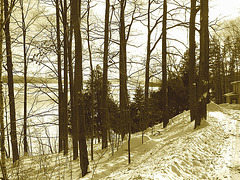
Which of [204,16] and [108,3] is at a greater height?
[108,3]

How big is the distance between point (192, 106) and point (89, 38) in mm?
7495

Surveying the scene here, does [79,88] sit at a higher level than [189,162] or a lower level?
higher

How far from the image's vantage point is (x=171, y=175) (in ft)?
14.9

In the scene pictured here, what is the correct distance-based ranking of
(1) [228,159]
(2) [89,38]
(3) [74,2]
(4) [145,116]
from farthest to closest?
1. (4) [145,116]
2. (2) [89,38]
3. (3) [74,2]
4. (1) [228,159]

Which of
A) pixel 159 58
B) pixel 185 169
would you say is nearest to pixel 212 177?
pixel 185 169

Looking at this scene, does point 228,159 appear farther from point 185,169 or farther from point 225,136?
point 225,136

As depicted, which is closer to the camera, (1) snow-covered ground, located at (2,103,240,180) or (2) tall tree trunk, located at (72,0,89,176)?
(1) snow-covered ground, located at (2,103,240,180)

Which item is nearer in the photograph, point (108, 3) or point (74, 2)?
point (74, 2)

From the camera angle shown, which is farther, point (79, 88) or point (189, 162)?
point (79, 88)

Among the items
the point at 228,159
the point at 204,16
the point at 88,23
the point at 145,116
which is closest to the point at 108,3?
the point at 88,23

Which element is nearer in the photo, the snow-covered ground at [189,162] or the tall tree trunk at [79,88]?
the snow-covered ground at [189,162]

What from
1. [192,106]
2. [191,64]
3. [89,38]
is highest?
[89,38]

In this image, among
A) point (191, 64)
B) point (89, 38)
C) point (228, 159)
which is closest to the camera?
point (228, 159)

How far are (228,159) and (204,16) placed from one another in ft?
24.8
